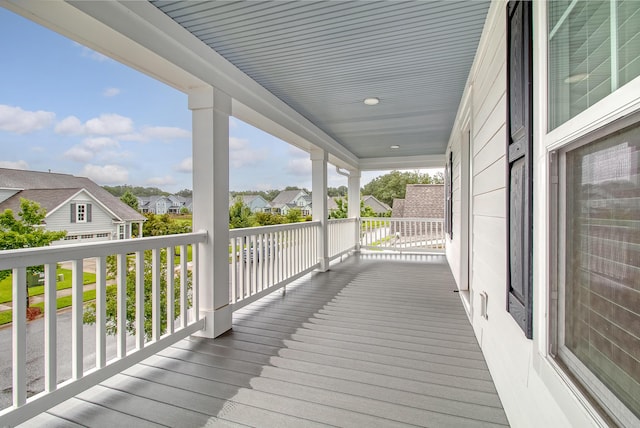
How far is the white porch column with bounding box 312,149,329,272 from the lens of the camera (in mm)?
5629

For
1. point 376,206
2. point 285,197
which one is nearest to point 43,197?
point 285,197

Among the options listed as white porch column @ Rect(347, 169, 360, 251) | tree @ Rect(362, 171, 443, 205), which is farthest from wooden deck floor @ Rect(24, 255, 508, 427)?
tree @ Rect(362, 171, 443, 205)

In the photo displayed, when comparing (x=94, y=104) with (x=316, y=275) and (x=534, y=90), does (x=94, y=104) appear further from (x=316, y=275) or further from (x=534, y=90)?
(x=316, y=275)

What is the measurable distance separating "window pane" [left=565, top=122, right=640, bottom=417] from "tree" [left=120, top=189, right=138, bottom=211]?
7.83 feet

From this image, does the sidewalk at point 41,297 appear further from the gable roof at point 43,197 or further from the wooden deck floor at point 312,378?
the wooden deck floor at point 312,378

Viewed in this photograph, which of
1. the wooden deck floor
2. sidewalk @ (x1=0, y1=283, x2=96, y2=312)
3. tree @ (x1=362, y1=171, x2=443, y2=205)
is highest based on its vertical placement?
tree @ (x1=362, y1=171, x2=443, y2=205)

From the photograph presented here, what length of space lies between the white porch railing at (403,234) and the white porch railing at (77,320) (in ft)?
20.6

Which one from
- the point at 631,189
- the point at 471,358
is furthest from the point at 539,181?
the point at 471,358

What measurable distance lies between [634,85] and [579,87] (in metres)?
0.31

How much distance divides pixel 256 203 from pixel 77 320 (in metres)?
2.84

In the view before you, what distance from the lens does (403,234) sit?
8.09 meters

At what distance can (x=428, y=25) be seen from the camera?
232 centimetres

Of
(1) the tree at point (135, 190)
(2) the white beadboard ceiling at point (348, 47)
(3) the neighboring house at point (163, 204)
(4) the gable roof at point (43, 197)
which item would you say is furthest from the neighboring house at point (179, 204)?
(2) the white beadboard ceiling at point (348, 47)

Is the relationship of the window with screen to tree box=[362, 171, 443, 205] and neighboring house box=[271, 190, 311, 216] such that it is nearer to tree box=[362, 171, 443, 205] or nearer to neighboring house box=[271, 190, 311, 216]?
neighboring house box=[271, 190, 311, 216]
